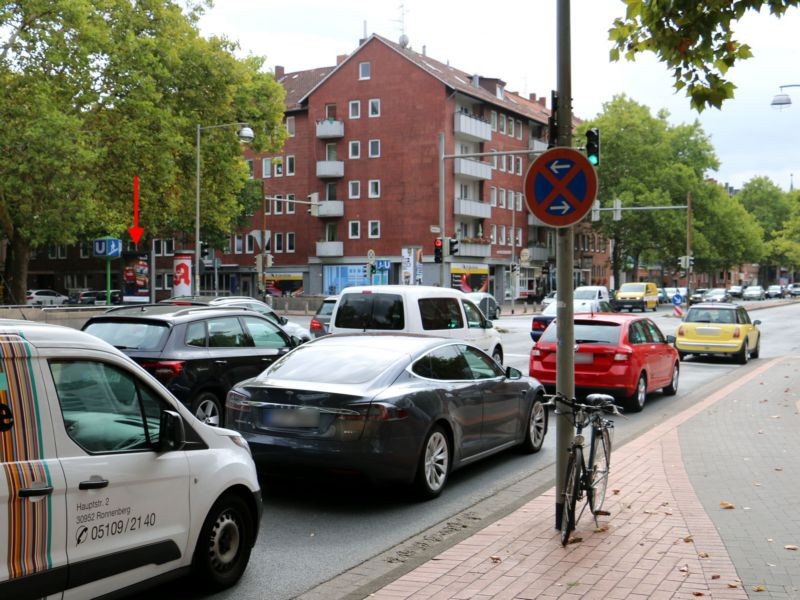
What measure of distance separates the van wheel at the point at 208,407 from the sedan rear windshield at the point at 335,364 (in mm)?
2688

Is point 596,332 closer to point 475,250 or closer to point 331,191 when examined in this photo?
point 475,250

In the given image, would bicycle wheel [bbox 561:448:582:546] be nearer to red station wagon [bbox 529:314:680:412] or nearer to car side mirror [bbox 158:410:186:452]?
car side mirror [bbox 158:410:186:452]

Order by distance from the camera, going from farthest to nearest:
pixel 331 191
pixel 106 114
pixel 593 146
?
pixel 331 191 < pixel 106 114 < pixel 593 146

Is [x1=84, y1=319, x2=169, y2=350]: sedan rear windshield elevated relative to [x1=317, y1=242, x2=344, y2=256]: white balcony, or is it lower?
lower

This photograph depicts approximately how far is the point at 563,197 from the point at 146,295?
5627 centimetres

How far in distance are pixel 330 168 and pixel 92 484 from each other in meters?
63.8

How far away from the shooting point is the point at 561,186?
21.5ft

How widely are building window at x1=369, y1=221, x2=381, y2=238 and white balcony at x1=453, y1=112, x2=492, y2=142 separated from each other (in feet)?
29.4

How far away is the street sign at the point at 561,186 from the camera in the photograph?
645 centimetres

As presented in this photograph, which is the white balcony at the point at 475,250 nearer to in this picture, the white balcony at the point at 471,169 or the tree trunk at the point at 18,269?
the white balcony at the point at 471,169

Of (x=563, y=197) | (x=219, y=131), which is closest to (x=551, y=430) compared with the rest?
(x=563, y=197)

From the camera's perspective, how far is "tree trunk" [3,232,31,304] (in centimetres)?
3206

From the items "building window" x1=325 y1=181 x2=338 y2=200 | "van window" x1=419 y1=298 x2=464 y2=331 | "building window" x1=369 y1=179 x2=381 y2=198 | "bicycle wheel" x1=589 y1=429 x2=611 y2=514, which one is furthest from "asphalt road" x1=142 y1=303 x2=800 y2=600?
"building window" x1=325 y1=181 x2=338 y2=200

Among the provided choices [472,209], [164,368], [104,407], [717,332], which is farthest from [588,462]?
[472,209]
